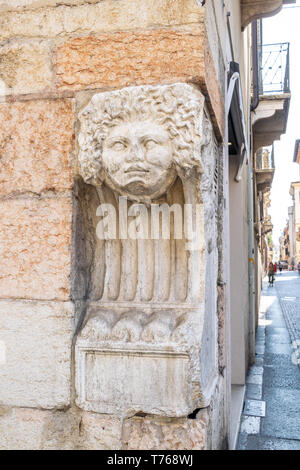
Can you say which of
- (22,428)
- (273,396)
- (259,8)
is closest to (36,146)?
(22,428)

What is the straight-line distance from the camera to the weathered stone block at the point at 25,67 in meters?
1.74

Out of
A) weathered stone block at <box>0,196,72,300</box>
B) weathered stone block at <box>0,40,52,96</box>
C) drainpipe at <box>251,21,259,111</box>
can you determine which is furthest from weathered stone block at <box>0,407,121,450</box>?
drainpipe at <box>251,21,259,111</box>

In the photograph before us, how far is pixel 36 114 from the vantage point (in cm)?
172

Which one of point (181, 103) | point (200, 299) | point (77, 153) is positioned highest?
point (181, 103)

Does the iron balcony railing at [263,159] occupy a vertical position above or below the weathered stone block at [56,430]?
above

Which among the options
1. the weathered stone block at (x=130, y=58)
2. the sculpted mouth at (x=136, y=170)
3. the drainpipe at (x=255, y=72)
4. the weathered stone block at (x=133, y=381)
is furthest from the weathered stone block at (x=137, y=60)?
the drainpipe at (x=255, y=72)

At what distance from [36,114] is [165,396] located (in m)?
1.25

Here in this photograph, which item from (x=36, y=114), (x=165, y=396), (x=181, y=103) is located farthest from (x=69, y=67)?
(x=165, y=396)

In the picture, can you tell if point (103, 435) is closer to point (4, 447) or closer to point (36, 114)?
point (4, 447)

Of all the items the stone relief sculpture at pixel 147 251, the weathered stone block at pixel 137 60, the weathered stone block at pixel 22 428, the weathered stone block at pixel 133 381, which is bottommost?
the weathered stone block at pixel 22 428

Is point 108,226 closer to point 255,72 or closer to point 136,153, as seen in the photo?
point 136,153

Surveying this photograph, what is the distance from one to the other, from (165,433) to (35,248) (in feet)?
2.87

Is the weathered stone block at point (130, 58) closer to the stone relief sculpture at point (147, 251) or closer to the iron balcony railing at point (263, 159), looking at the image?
the stone relief sculpture at point (147, 251)

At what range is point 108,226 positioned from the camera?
1672 millimetres
